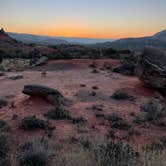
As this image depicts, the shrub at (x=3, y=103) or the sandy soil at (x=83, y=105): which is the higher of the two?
Result: the shrub at (x=3, y=103)

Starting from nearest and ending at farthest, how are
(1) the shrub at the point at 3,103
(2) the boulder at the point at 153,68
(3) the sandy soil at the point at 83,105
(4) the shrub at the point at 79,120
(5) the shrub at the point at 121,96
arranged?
(3) the sandy soil at the point at 83,105
(4) the shrub at the point at 79,120
(1) the shrub at the point at 3,103
(5) the shrub at the point at 121,96
(2) the boulder at the point at 153,68

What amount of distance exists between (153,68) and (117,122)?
605 cm

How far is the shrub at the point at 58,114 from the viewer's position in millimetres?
10094

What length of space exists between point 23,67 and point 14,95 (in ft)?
43.2

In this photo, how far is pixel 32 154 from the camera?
4.99 meters

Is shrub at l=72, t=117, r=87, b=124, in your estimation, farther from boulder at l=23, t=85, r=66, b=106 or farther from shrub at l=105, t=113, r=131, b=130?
boulder at l=23, t=85, r=66, b=106

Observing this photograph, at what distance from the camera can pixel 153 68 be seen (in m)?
14.8

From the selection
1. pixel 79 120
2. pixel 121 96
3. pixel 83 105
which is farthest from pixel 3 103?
pixel 121 96

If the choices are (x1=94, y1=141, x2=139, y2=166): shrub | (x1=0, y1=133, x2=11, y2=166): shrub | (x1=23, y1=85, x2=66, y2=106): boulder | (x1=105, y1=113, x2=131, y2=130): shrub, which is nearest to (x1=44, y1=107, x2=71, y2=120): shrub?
(x1=23, y1=85, x2=66, y2=106): boulder

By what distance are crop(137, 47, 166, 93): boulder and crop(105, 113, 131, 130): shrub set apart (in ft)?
16.2

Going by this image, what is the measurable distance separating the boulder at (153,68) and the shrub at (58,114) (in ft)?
20.1

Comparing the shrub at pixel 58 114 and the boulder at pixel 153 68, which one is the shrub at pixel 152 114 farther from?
the boulder at pixel 153 68

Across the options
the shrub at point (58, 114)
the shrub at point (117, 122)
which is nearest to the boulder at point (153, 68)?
the shrub at point (117, 122)

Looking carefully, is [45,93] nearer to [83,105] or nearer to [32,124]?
[83,105]
